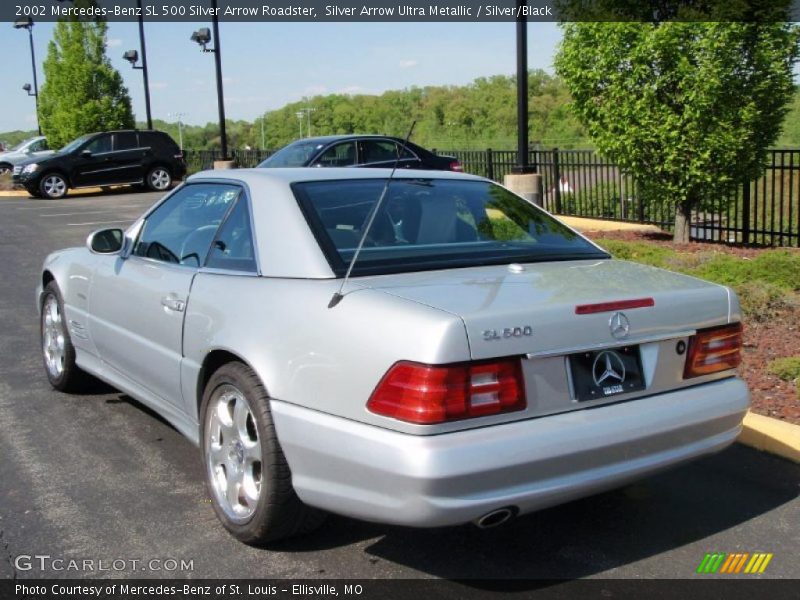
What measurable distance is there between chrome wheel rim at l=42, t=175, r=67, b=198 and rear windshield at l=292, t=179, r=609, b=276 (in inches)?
905

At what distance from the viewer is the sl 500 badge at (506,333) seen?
306 centimetres

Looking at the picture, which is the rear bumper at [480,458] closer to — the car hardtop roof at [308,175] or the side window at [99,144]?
the car hardtop roof at [308,175]

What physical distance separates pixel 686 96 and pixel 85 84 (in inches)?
1121

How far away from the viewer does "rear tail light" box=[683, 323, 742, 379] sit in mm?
3607

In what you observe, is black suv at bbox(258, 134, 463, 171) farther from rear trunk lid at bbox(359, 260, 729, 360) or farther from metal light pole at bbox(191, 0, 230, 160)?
rear trunk lid at bbox(359, 260, 729, 360)

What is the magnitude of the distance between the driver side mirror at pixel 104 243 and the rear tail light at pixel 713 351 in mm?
3247

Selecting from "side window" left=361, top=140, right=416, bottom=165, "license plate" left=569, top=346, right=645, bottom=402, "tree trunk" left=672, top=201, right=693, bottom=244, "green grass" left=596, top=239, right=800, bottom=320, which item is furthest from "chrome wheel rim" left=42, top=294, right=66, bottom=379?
"side window" left=361, top=140, right=416, bottom=165

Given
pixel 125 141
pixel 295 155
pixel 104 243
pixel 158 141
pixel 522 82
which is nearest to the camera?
pixel 104 243

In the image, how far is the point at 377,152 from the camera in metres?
16.6

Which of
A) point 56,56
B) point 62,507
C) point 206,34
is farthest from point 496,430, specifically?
point 56,56

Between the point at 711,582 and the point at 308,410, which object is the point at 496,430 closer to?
the point at 308,410

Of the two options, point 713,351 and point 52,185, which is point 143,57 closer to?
point 52,185

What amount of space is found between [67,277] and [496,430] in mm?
3716

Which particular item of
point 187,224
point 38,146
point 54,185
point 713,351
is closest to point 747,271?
point 713,351
